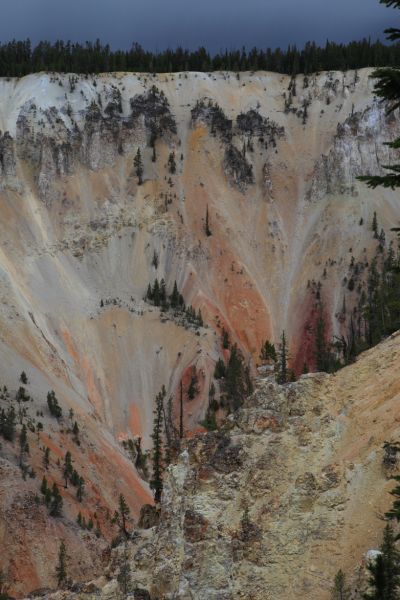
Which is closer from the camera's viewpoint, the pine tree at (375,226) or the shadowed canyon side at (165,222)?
the shadowed canyon side at (165,222)

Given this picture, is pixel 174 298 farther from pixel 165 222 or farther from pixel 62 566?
pixel 62 566

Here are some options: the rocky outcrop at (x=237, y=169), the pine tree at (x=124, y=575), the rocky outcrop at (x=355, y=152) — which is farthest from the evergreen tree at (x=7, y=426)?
Result: the rocky outcrop at (x=355, y=152)

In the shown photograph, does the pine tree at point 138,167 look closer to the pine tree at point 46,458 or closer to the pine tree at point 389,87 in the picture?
the pine tree at point 46,458

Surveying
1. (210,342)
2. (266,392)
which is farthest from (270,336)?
(266,392)

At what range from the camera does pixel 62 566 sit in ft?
150

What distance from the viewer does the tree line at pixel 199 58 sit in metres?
129

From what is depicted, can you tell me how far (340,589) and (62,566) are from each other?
1112 inches

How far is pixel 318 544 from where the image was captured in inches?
982

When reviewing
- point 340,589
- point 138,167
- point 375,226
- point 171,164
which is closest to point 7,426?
point 340,589

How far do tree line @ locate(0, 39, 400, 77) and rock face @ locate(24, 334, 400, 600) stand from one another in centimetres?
10641

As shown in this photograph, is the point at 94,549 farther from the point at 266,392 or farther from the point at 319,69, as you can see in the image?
the point at 319,69

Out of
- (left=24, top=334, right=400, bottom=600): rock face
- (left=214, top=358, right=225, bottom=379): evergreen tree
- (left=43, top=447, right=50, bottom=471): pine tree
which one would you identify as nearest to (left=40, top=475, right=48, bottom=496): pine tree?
(left=43, top=447, right=50, bottom=471): pine tree

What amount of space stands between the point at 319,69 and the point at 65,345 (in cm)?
7432

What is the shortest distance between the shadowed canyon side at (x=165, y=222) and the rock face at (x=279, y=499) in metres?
40.2
